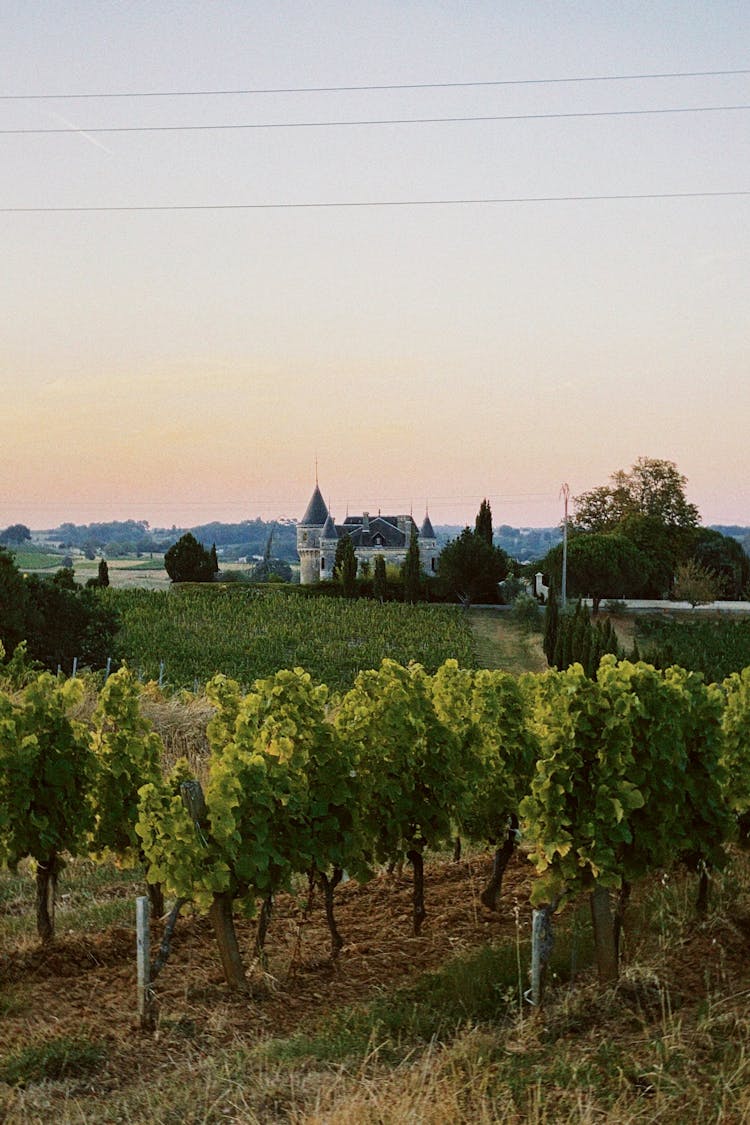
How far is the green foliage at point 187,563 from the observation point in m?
64.1

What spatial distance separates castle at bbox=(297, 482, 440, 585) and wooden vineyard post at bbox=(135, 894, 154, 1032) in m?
70.8

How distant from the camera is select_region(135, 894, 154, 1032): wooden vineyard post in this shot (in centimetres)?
627

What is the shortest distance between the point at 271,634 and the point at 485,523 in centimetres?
2004

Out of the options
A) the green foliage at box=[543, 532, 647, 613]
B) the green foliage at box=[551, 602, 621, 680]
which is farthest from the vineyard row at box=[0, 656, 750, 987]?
the green foliage at box=[543, 532, 647, 613]

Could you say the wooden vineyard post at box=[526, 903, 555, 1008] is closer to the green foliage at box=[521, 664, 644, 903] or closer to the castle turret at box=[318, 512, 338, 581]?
the green foliage at box=[521, 664, 644, 903]

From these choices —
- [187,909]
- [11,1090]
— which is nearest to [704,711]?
[187,909]

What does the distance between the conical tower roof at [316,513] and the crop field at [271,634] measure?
2729cm

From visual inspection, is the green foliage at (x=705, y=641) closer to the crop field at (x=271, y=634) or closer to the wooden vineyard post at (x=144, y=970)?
the crop field at (x=271, y=634)

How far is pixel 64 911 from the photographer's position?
342 inches

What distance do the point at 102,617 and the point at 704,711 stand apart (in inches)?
975

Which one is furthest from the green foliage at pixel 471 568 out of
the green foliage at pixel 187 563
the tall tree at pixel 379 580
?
the green foliage at pixel 187 563

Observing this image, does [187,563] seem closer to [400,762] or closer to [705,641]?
[705,641]

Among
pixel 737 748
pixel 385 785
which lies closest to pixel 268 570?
pixel 737 748

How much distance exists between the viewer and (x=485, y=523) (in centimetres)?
6147
